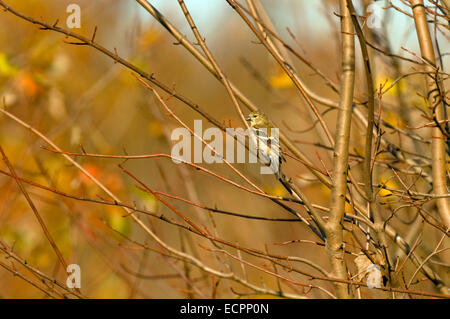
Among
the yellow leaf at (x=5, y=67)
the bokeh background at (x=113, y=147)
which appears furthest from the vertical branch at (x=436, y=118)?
the yellow leaf at (x=5, y=67)

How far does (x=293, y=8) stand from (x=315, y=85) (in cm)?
350

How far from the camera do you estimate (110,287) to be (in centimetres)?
512

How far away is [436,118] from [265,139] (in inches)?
31.6

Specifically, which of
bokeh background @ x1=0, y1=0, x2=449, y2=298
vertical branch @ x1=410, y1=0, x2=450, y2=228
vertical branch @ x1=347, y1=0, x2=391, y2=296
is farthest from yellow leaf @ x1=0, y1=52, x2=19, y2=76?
vertical branch @ x1=410, y1=0, x2=450, y2=228

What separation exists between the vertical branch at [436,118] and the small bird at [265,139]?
Result: 0.73m

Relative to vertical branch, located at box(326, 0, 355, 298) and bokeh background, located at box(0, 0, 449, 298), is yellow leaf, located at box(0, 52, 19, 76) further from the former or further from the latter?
vertical branch, located at box(326, 0, 355, 298)

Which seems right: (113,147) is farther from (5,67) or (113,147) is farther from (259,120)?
(259,120)

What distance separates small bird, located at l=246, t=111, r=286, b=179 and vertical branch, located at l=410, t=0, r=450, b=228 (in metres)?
0.73

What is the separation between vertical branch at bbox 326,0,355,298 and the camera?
197 centimetres

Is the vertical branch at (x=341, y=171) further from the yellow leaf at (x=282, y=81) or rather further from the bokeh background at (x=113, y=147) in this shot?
the yellow leaf at (x=282, y=81)

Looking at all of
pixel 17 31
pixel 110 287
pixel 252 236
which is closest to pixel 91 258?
pixel 110 287

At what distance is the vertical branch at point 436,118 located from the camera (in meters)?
2.27

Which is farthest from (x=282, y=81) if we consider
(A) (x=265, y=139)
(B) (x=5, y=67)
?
(B) (x=5, y=67)

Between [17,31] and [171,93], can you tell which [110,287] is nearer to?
[17,31]
